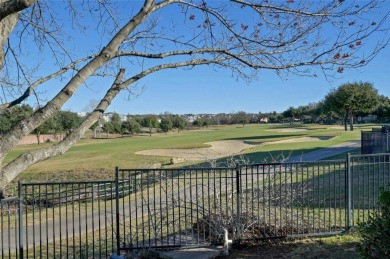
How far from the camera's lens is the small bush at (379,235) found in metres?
3.72

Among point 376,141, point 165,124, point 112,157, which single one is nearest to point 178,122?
point 165,124

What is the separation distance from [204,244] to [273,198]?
197 cm

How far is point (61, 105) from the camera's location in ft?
10.8

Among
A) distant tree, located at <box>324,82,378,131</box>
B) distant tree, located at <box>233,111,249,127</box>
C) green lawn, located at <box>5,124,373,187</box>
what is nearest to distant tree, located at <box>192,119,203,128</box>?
distant tree, located at <box>233,111,249,127</box>

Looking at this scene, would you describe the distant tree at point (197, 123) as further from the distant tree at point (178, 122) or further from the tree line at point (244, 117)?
the distant tree at point (178, 122)

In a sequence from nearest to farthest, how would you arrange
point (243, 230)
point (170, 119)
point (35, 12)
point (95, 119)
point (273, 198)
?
point (95, 119) < point (35, 12) < point (243, 230) < point (273, 198) < point (170, 119)

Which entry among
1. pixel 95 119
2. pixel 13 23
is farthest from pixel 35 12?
pixel 95 119

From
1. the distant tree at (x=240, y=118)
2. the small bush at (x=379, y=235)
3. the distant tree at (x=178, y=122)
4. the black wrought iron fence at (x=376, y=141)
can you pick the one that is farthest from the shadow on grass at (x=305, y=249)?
the distant tree at (x=240, y=118)

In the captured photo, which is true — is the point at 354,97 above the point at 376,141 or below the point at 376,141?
above

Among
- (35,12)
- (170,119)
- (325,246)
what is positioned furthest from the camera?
(170,119)

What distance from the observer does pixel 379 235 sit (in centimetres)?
381

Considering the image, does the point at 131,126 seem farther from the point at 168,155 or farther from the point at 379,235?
the point at 379,235

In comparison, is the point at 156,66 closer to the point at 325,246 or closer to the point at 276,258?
the point at 276,258

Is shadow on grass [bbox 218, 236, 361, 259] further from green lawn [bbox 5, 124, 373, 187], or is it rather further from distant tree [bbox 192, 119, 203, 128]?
distant tree [bbox 192, 119, 203, 128]
